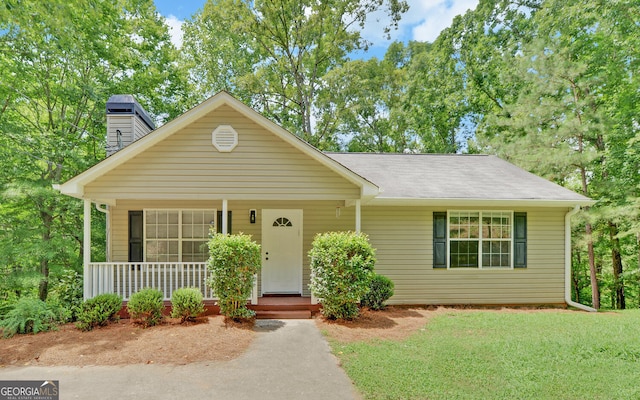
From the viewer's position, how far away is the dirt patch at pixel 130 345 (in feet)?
15.6

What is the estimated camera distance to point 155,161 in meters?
6.87

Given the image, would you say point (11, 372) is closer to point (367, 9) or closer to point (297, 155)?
point (297, 155)

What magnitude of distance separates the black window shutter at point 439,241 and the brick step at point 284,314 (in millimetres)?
3551

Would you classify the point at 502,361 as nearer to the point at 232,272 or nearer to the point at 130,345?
the point at 232,272

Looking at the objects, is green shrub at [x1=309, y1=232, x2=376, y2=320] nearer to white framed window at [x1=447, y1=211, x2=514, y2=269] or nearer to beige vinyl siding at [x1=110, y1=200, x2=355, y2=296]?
beige vinyl siding at [x1=110, y1=200, x2=355, y2=296]

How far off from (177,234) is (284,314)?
3496mm

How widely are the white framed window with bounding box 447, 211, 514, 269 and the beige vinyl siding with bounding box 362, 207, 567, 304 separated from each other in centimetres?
24

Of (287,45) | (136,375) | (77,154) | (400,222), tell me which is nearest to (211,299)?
(136,375)

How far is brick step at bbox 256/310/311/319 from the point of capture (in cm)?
698

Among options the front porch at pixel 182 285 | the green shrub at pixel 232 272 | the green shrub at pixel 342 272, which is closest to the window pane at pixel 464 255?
the green shrub at pixel 342 272

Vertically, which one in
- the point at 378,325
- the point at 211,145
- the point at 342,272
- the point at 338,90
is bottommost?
the point at 378,325

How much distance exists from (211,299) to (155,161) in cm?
315

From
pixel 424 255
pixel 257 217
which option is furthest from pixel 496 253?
pixel 257 217

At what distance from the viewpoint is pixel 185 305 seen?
6340 millimetres
